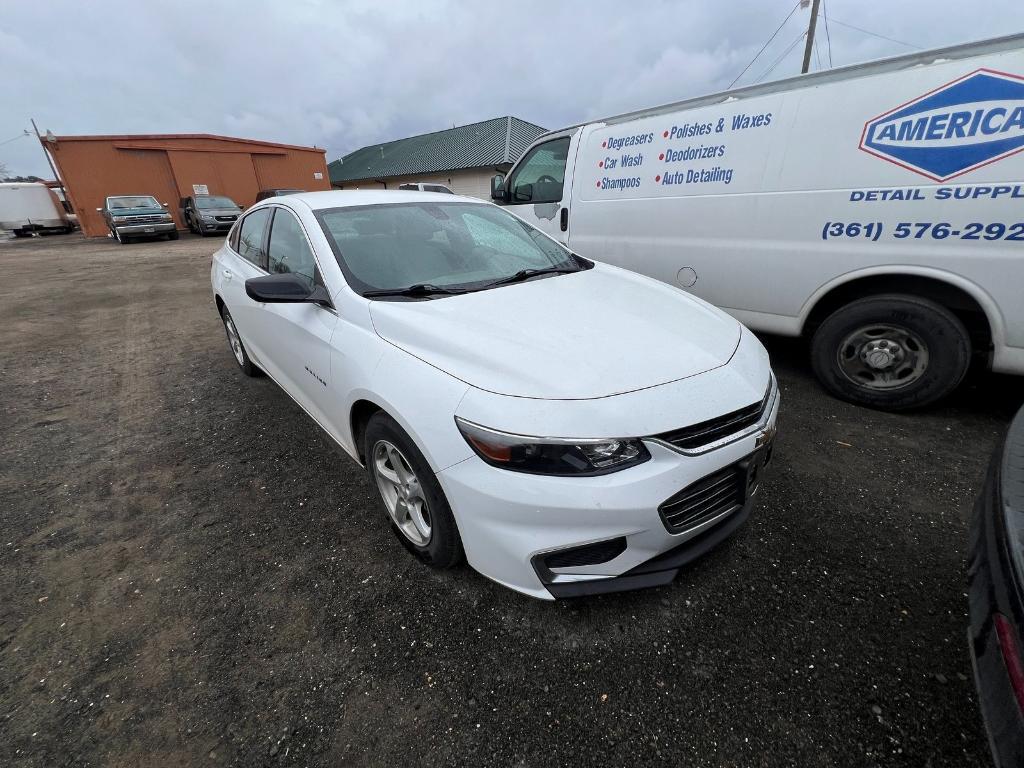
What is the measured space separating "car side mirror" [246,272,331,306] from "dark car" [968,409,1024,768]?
2.44 meters

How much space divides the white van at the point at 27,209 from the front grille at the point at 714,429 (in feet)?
112

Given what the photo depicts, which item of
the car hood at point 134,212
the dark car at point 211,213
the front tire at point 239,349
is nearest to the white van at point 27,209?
the dark car at point 211,213

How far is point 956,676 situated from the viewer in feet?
5.02

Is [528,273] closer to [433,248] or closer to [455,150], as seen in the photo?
[433,248]

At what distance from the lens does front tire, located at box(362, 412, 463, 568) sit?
1753mm

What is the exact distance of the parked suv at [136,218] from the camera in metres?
16.2

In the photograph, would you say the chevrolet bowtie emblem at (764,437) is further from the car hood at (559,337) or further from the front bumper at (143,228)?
the front bumper at (143,228)

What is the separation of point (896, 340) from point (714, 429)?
242 cm

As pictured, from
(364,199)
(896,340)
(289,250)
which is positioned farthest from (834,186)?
(289,250)

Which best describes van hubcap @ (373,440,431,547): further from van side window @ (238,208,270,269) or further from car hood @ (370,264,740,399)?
van side window @ (238,208,270,269)

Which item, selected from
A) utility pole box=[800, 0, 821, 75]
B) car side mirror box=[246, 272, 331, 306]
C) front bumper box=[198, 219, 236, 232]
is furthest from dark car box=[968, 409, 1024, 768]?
front bumper box=[198, 219, 236, 232]

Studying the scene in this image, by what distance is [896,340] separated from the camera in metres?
3.07

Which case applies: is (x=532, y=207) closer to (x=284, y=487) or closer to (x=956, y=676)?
(x=284, y=487)

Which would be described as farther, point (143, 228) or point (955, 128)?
point (143, 228)
